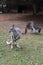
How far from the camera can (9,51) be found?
6871 mm

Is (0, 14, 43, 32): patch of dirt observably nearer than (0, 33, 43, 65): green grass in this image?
No

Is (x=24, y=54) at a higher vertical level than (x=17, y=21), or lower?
higher

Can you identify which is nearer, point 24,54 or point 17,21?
point 24,54

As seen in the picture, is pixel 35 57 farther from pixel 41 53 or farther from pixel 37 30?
pixel 37 30

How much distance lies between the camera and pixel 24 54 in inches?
257

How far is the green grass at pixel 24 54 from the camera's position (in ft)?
19.1

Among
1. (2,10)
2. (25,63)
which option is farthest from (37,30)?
(2,10)

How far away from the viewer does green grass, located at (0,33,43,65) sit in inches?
229

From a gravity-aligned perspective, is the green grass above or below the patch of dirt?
above

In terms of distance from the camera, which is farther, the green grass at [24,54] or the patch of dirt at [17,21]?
the patch of dirt at [17,21]

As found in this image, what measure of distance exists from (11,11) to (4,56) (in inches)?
599

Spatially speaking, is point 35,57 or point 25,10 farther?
point 25,10

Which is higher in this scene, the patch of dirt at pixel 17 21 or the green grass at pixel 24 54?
the green grass at pixel 24 54

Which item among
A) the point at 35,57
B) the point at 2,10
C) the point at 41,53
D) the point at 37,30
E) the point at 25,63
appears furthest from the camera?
the point at 2,10
